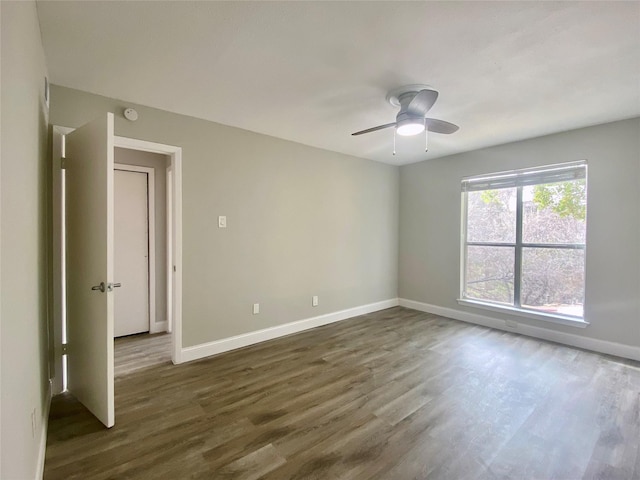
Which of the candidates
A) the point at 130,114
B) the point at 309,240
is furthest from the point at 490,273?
the point at 130,114

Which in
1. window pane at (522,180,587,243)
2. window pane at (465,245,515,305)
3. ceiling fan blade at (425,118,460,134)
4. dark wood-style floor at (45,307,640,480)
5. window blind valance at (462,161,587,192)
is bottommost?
dark wood-style floor at (45,307,640,480)

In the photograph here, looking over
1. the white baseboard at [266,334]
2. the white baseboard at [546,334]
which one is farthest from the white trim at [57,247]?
the white baseboard at [546,334]

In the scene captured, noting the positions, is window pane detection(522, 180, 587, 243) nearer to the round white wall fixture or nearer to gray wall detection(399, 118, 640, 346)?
gray wall detection(399, 118, 640, 346)

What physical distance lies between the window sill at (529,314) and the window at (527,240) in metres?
0.01

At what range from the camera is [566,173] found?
357 centimetres

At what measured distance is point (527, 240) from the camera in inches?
154

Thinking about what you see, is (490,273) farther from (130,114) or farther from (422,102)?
(130,114)

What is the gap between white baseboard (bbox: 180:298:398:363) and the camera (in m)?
3.15

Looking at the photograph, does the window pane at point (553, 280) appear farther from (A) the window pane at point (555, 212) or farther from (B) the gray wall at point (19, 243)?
(B) the gray wall at point (19, 243)

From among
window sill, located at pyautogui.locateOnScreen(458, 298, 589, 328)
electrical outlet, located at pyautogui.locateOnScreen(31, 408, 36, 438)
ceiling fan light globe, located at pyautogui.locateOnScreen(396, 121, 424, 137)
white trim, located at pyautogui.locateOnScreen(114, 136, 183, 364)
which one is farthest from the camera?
window sill, located at pyautogui.locateOnScreen(458, 298, 589, 328)

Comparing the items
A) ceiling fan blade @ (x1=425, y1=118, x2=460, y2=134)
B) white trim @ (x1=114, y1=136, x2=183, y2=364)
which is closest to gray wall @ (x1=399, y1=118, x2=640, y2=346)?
ceiling fan blade @ (x1=425, y1=118, x2=460, y2=134)

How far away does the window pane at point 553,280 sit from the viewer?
354 centimetres

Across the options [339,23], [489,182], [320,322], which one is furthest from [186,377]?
[489,182]

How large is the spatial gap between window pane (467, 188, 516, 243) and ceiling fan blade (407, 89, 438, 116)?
2.38 metres
